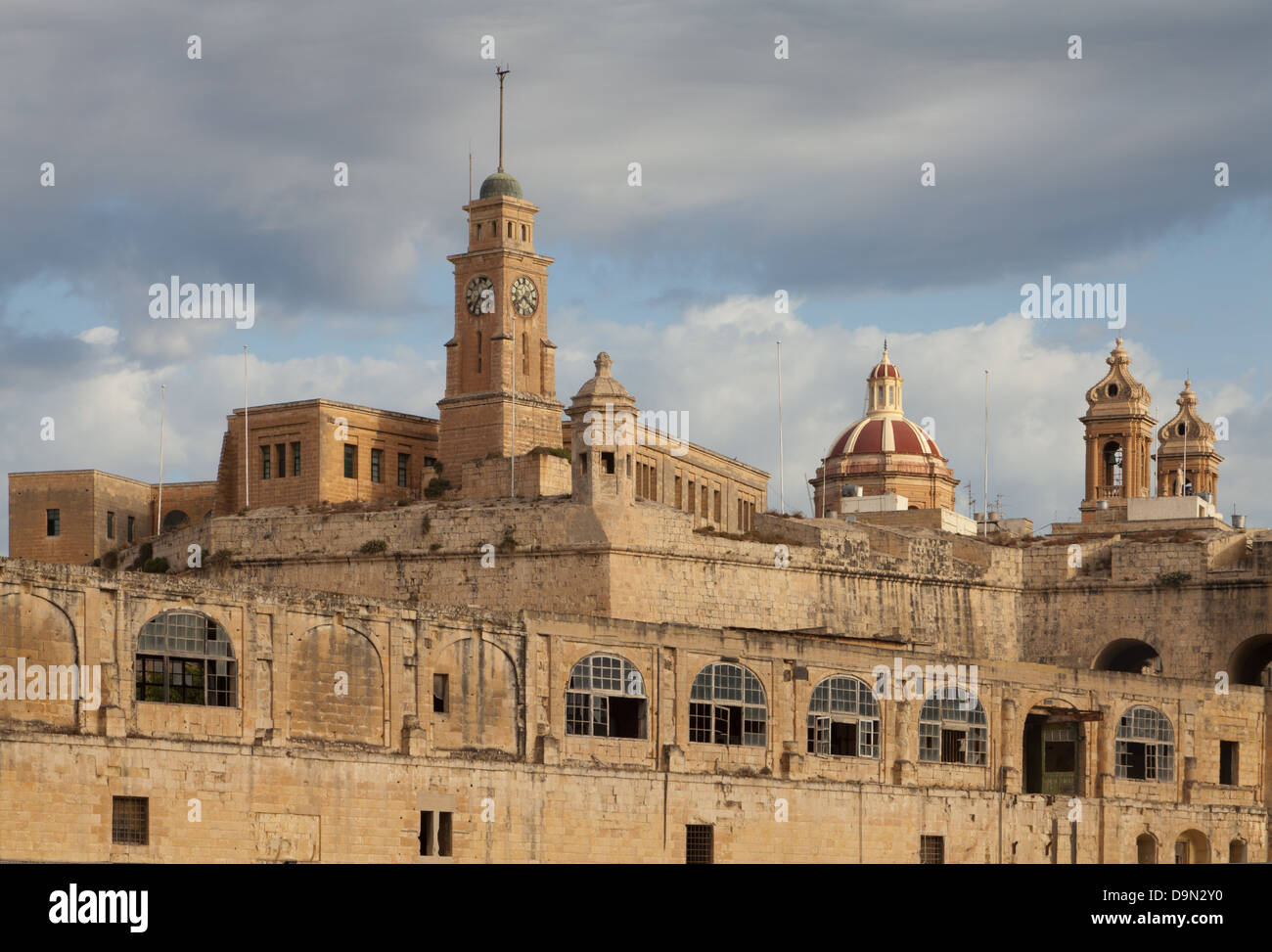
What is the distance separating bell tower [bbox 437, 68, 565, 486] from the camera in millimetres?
82250

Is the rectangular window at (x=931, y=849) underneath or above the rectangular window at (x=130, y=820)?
underneath

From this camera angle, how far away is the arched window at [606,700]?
59750 millimetres

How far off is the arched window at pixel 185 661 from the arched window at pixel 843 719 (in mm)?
18621

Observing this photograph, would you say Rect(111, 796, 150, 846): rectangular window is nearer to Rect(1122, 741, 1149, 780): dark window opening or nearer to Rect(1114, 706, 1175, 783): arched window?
Rect(1114, 706, 1175, 783): arched window

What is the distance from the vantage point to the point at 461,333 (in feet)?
276

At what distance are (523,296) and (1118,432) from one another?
127 ft

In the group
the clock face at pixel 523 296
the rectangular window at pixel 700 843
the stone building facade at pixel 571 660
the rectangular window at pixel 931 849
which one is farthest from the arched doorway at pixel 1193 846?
the clock face at pixel 523 296

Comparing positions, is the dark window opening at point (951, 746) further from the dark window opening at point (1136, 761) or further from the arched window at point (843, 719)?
the dark window opening at point (1136, 761)

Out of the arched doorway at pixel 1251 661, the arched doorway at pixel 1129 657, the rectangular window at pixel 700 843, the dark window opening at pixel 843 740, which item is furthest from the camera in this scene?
the arched doorway at pixel 1129 657

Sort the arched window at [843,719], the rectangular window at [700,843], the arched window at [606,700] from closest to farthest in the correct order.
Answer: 1. the arched window at [606,700]
2. the rectangular window at [700,843]
3. the arched window at [843,719]

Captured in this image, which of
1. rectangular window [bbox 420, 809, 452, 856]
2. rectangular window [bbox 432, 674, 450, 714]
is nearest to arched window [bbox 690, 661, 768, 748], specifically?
rectangular window [bbox 432, 674, 450, 714]
